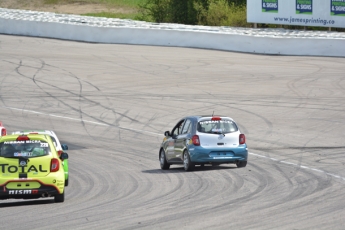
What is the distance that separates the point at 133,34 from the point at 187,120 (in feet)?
81.9

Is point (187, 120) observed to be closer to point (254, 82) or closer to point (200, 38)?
point (254, 82)

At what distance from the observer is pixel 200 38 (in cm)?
4266

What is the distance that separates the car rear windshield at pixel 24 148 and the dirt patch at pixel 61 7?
186 feet

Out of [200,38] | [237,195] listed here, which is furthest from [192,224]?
[200,38]

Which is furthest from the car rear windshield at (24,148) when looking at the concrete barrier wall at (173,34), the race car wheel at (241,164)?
the concrete barrier wall at (173,34)

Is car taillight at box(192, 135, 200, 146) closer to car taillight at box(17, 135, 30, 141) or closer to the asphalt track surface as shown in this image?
the asphalt track surface

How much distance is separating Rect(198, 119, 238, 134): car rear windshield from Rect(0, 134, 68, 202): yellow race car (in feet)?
17.2

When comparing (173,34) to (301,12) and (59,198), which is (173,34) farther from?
(59,198)

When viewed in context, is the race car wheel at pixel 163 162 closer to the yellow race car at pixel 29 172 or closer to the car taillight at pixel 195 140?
the car taillight at pixel 195 140

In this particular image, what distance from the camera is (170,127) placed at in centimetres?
2688

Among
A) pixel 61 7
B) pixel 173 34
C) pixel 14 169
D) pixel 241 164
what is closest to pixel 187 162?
pixel 241 164

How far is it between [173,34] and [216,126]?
24614mm

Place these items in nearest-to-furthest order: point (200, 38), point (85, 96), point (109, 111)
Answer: point (109, 111) < point (85, 96) < point (200, 38)

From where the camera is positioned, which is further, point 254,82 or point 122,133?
point 254,82
